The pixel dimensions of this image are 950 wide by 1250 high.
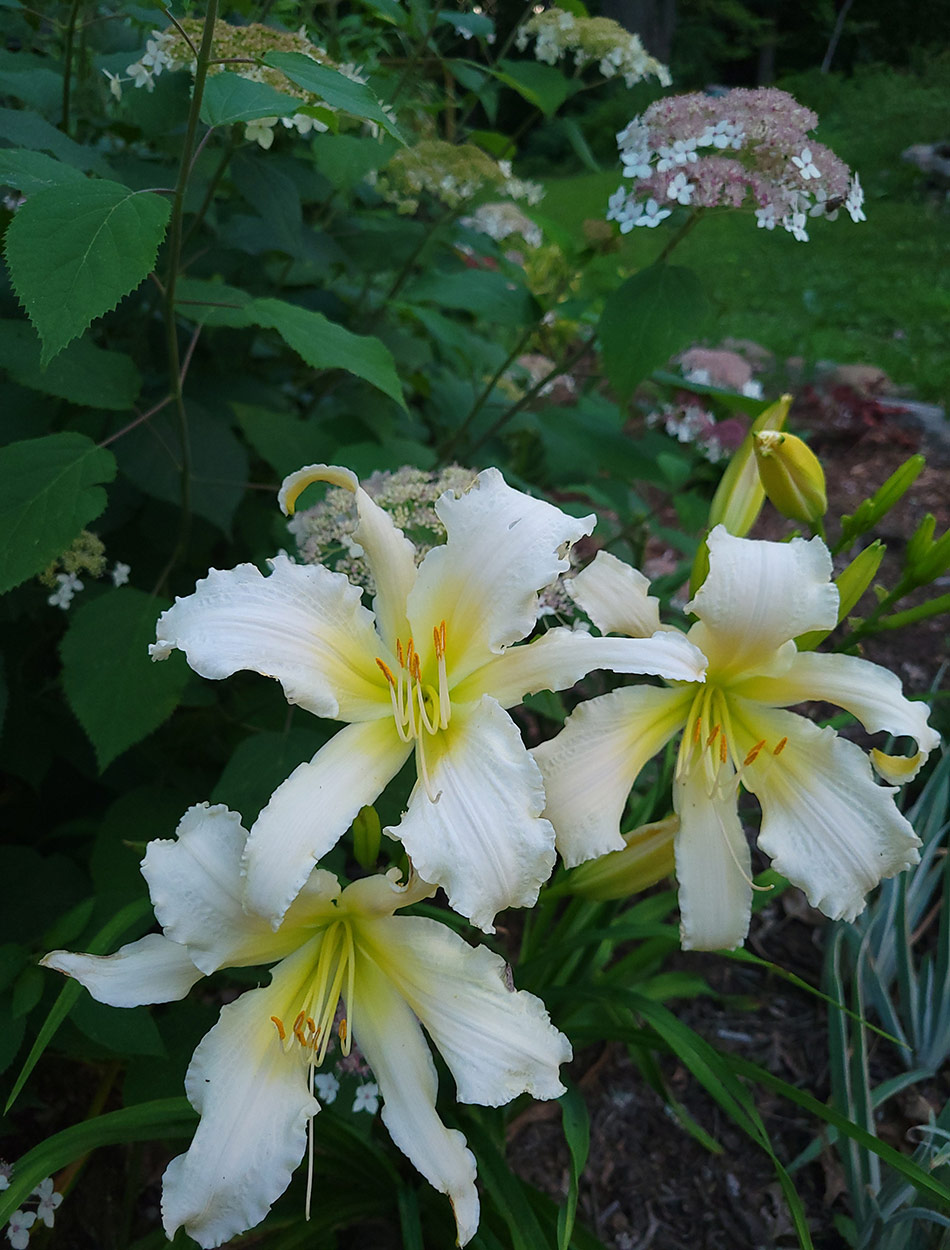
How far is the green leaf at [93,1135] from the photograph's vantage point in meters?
0.93

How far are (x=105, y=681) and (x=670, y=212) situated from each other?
1154 millimetres

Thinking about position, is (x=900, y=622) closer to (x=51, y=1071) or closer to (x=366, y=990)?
(x=366, y=990)

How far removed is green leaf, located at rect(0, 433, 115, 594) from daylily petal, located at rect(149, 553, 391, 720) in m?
0.39

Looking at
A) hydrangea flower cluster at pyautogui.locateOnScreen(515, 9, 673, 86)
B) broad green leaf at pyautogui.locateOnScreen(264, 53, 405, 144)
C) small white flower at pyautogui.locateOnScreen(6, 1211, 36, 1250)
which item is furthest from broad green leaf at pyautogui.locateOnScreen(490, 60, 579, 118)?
small white flower at pyautogui.locateOnScreen(6, 1211, 36, 1250)

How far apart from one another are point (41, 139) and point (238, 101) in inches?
14.2

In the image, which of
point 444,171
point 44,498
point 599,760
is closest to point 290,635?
point 599,760

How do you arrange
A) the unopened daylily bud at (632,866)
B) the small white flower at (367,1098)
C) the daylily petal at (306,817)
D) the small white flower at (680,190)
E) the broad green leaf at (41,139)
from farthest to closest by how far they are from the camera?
the small white flower at (680,190) → the broad green leaf at (41,139) → the small white flower at (367,1098) → the unopened daylily bud at (632,866) → the daylily petal at (306,817)

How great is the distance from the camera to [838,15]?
37.2 feet

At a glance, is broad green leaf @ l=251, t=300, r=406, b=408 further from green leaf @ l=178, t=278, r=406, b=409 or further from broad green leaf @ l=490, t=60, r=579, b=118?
broad green leaf @ l=490, t=60, r=579, b=118

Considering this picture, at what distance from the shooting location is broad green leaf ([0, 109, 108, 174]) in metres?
1.28

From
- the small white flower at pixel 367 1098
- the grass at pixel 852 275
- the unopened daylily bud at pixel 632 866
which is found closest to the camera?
the unopened daylily bud at pixel 632 866

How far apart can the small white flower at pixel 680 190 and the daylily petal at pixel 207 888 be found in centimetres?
116

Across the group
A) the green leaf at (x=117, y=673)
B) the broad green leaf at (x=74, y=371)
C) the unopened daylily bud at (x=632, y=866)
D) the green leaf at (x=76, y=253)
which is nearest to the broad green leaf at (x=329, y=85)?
the green leaf at (x=76, y=253)

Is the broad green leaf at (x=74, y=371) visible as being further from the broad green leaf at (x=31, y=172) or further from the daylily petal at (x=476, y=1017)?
the daylily petal at (x=476, y=1017)
